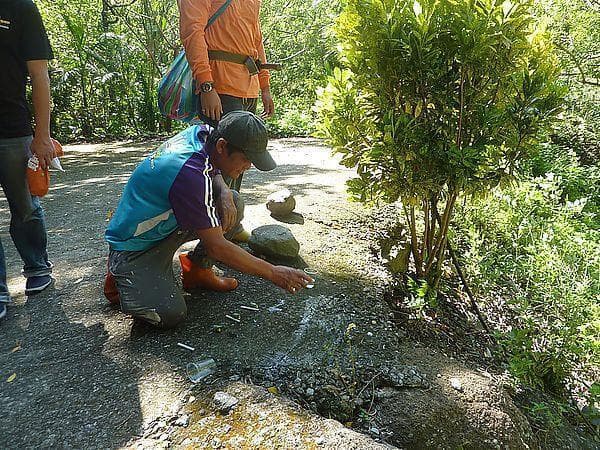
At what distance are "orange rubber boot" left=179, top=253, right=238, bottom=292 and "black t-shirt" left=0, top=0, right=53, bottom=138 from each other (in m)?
1.24

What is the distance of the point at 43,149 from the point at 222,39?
4.25 ft

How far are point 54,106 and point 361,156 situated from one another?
9.67 m

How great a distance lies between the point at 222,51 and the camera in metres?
3.17

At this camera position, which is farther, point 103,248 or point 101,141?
point 101,141

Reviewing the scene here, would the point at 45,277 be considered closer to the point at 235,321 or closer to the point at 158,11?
the point at 235,321

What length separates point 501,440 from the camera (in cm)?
227

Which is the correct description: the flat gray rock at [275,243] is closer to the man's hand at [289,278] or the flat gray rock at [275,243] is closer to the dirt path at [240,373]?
the dirt path at [240,373]

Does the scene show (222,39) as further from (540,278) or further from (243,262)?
(540,278)

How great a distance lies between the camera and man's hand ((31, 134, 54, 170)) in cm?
283

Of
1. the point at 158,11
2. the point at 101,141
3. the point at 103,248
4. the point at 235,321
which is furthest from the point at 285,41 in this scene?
the point at 235,321

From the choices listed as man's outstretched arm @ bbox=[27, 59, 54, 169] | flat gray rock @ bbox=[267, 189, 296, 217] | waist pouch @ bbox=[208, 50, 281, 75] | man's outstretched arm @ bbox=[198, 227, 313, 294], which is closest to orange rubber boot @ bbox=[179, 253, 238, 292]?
man's outstretched arm @ bbox=[198, 227, 313, 294]

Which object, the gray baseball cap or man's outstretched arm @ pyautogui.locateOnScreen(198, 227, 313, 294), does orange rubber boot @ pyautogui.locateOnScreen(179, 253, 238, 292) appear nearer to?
man's outstretched arm @ pyautogui.locateOnScreen(198, 227, 313, 294)

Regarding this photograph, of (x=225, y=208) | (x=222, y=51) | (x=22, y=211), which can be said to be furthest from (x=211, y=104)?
(x=22, y=211)

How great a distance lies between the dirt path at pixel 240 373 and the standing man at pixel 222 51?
3.30ft
